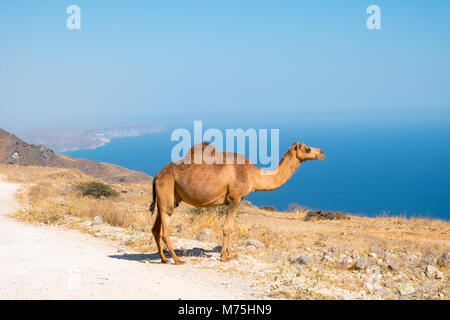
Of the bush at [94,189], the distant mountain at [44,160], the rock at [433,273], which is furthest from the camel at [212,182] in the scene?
the distant mountain at [44,160]

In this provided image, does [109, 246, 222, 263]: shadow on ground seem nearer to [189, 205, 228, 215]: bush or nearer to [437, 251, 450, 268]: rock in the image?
[437, 251, 450, 268]: rock

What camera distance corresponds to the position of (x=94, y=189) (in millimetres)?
23562

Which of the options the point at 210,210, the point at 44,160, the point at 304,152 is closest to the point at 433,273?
the point at 304,152

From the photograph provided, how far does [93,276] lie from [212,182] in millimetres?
2892

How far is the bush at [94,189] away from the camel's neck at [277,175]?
1506cm

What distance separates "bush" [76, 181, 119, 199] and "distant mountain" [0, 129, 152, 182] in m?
19.6

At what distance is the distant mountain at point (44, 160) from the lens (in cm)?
4499

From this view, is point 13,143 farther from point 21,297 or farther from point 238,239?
point 21,297

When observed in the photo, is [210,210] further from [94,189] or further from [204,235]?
[94,189]

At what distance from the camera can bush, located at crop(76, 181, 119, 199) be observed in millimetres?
23266

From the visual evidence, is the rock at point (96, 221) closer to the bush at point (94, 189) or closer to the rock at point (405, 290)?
the rock at point (405, 290)
